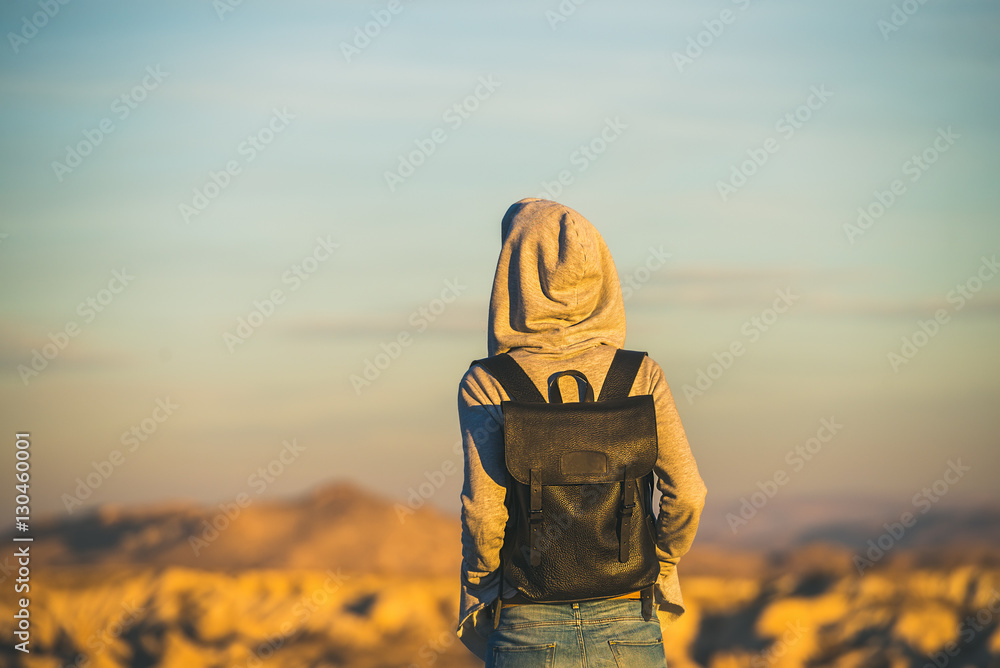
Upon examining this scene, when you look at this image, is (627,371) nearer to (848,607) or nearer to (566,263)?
(566,263)

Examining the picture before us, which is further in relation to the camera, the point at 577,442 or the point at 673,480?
the point at 673,480

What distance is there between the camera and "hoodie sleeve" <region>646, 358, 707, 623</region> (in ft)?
7.40

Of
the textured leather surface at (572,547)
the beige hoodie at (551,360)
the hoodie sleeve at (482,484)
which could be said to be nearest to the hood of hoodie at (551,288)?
the beige hoodie at (551,360)

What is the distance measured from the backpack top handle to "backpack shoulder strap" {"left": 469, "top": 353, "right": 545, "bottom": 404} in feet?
0.10

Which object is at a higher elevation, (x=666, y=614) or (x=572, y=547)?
(x=572, y=547)

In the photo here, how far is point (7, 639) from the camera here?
579cm

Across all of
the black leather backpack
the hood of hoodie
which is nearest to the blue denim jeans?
the black leather backpack

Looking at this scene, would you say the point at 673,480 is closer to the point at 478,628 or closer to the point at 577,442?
the point at 577,442

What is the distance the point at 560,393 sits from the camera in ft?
7.27

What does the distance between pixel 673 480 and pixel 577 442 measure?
0.33 meters

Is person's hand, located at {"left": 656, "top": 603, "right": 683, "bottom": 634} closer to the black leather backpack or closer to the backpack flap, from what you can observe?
the black leather backpack

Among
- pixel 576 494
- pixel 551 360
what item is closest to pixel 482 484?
pixel 576 494

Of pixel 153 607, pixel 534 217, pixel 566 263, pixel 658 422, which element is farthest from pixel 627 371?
pixel 153 607

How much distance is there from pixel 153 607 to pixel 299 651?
3.78 feet
